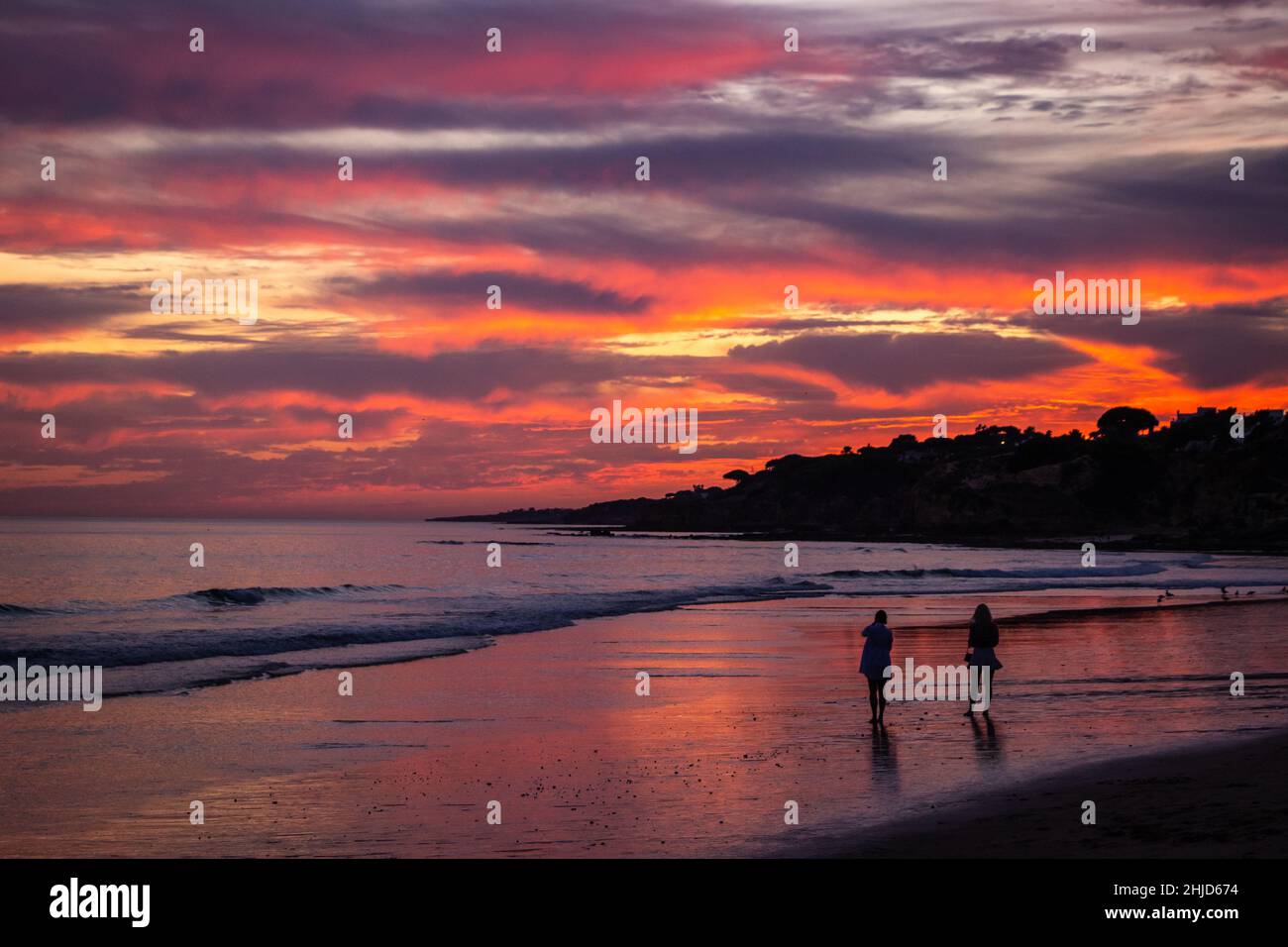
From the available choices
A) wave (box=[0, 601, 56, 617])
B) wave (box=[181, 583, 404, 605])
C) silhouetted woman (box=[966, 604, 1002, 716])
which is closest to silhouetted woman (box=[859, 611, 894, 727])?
silhouetted woman (box=[966, 604, 1002, 716])

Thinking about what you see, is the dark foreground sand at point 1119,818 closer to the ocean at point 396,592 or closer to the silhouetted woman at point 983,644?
the silhouetted woman at point 983,644

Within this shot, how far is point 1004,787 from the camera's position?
12.6 meters

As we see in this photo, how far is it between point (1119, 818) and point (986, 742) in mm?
4463

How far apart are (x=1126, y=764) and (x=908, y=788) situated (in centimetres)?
289

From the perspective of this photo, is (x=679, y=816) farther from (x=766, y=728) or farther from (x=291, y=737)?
(x=291, y=737)

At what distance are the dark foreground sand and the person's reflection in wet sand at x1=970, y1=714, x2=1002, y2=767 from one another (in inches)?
44.0

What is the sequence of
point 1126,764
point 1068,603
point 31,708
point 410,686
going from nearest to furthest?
1. point 1126,764
2. point 31,708
3. point 410,686
4. point 1068,603

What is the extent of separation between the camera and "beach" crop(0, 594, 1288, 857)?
10680 mm

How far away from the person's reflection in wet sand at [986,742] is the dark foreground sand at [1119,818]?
112 cm

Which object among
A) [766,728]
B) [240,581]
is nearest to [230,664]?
[766,728]

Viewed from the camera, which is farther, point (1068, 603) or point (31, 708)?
point (1068, 603)

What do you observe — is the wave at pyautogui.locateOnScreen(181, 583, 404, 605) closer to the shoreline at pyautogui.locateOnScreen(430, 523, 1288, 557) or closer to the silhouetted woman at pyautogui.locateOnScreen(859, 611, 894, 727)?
the silhouetted woman at pyautogui.locateOnScreen(859, 611, 894, 727)

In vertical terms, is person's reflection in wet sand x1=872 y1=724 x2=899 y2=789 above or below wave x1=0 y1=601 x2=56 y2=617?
below

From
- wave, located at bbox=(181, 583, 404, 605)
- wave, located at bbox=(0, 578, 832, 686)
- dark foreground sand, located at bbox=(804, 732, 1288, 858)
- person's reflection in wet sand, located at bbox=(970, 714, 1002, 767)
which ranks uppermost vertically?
wave, located at bbox=(181, 583, 404, 605)
